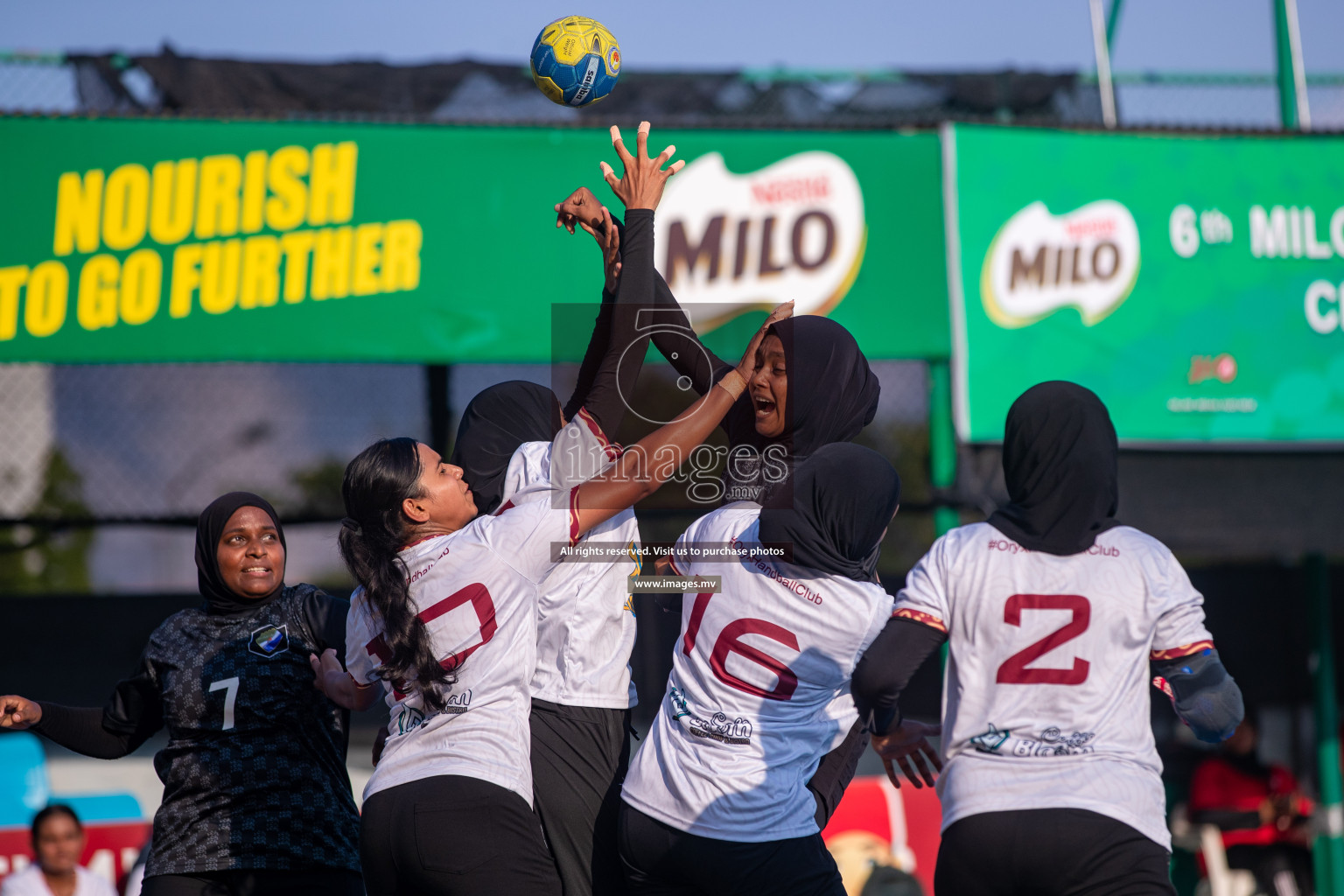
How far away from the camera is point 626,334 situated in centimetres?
338

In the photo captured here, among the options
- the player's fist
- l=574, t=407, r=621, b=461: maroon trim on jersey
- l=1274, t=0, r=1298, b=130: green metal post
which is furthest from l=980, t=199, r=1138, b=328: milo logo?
the player's fist

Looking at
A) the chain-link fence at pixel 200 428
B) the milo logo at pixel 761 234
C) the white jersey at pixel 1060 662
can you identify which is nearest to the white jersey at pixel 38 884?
the chain-link fence at pixel 200 428

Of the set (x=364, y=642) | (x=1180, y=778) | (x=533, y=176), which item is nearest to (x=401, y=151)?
(x=533, y=176)

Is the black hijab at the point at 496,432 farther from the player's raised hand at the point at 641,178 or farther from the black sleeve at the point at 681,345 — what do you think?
the player's raised hand at the point at 641,178

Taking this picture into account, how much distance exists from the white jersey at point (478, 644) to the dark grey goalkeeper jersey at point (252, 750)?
58 centimetres

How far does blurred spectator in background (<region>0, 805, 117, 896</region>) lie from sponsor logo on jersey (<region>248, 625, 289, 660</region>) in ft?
14.4

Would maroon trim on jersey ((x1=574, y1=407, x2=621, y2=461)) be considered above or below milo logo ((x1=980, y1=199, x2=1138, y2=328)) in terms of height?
below

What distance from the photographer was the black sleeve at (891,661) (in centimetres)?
282

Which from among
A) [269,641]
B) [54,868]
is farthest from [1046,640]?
[54,868]

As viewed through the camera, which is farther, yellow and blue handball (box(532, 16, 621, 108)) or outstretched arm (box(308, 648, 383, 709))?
yellow and blue handball (box(532, 16, 621, 108))

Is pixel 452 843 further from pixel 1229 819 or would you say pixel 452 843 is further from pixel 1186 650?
pixel 1229 819

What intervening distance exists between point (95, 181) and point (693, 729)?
19.5 feet

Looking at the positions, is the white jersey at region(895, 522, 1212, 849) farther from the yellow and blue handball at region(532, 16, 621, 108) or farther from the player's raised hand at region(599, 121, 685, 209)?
the yellow and blue handball at region(532, 16, 621, 108)

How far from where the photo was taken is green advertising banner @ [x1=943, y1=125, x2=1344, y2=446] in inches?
302
